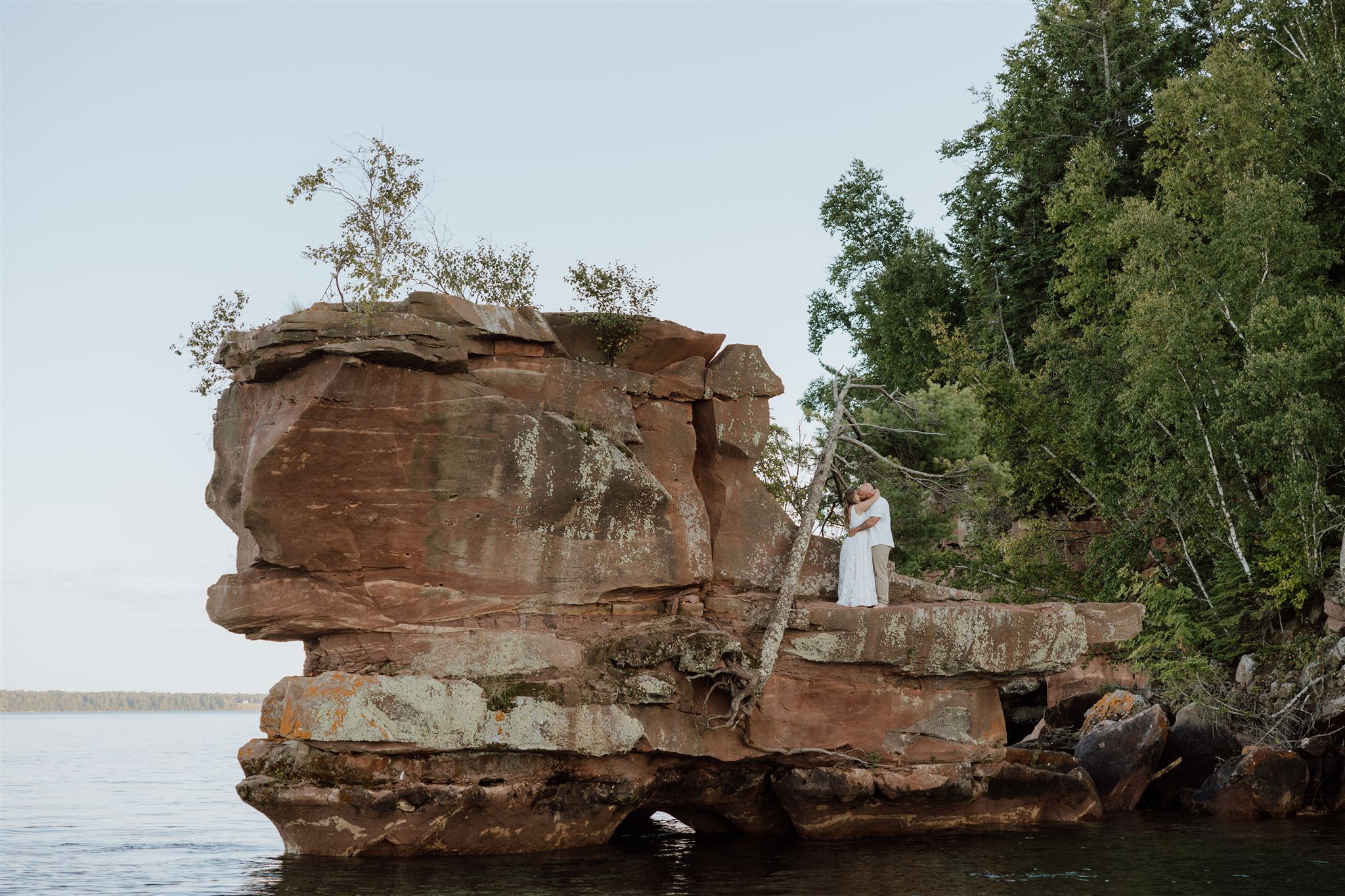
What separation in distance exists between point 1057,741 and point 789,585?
1285 centimetres

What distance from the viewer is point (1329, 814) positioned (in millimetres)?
23703

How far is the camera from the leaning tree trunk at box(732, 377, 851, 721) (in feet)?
66.4

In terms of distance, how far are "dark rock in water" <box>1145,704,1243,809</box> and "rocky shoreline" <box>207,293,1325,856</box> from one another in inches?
149

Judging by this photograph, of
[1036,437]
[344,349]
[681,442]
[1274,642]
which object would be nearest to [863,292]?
[1036,437]

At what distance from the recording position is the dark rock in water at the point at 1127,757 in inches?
999

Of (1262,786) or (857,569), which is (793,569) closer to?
(857,569)

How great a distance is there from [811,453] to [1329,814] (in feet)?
41.5

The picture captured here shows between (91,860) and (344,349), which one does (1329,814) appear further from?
(91,860)

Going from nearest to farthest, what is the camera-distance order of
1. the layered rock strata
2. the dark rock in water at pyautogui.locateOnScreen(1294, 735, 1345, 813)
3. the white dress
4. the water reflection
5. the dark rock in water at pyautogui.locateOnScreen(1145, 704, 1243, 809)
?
the water reflection < the layered rock strata < the white dress < the dark rock in water at pyautogui.locateOnScreen(1294, 735, 1345, 813) < the dark rock in water at pyautogui.locateOnScreen(1145, 704, 1243, 809)

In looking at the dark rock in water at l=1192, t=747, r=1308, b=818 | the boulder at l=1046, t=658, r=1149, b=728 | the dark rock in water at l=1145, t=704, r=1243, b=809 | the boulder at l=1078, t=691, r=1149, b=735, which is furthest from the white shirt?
the boulder at l=1046, t=658, r=1149, b=728

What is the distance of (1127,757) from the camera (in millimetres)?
25547

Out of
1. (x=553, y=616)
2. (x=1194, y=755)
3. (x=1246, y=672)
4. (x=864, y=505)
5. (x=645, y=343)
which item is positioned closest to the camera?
(x=553, y=616)

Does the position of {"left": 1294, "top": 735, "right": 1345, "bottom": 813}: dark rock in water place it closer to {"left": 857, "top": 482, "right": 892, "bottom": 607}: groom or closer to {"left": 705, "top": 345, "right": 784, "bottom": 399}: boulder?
{"left": 857, "top": 482, "right": 892, "bottom": 607}: groom

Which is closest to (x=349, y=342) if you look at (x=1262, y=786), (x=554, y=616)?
(x=554, y=616)
